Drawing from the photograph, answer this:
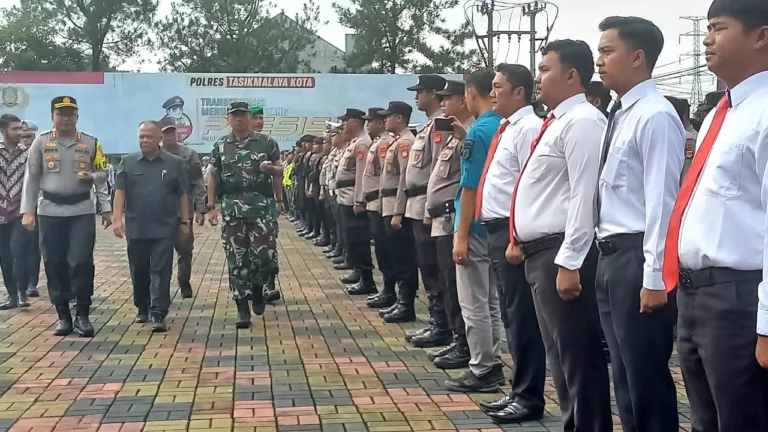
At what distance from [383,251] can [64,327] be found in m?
3.31

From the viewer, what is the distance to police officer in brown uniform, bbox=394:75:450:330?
667 centimetres

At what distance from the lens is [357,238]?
35.6ft

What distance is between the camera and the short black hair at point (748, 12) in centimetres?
267

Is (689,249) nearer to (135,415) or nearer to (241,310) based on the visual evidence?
(135,415)

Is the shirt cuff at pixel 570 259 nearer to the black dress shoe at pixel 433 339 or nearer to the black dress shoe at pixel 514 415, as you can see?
the black dress shoe at pixel 514 415

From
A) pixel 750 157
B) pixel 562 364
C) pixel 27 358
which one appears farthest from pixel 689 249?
pixel 27 358

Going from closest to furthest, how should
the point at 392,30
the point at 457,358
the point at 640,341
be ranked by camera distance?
the point at 640,341 → the point at 457,358 → the point at 392,30

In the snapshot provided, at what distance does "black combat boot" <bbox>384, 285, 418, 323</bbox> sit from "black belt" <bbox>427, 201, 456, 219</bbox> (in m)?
2.19

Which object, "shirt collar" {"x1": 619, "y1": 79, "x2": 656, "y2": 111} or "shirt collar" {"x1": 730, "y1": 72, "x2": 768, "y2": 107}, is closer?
"shirt collar" {"x1": 730, "y1": 72, "x2": 768, "y2": 107}

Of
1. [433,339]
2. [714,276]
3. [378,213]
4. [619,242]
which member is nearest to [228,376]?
[433,339]

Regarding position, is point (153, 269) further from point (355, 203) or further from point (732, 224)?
point (732, 224)

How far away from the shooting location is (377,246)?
31.6ft

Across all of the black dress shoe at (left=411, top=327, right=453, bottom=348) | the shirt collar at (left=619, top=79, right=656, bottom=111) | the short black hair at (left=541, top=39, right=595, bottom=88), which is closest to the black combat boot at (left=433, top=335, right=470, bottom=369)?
the black dress shoe at (left=411, top=327, right=453, bottom=348)

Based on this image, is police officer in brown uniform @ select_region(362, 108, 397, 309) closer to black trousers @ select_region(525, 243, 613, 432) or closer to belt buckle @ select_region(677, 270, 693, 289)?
black trousers @ select_region(525, 243, 613, 432)
